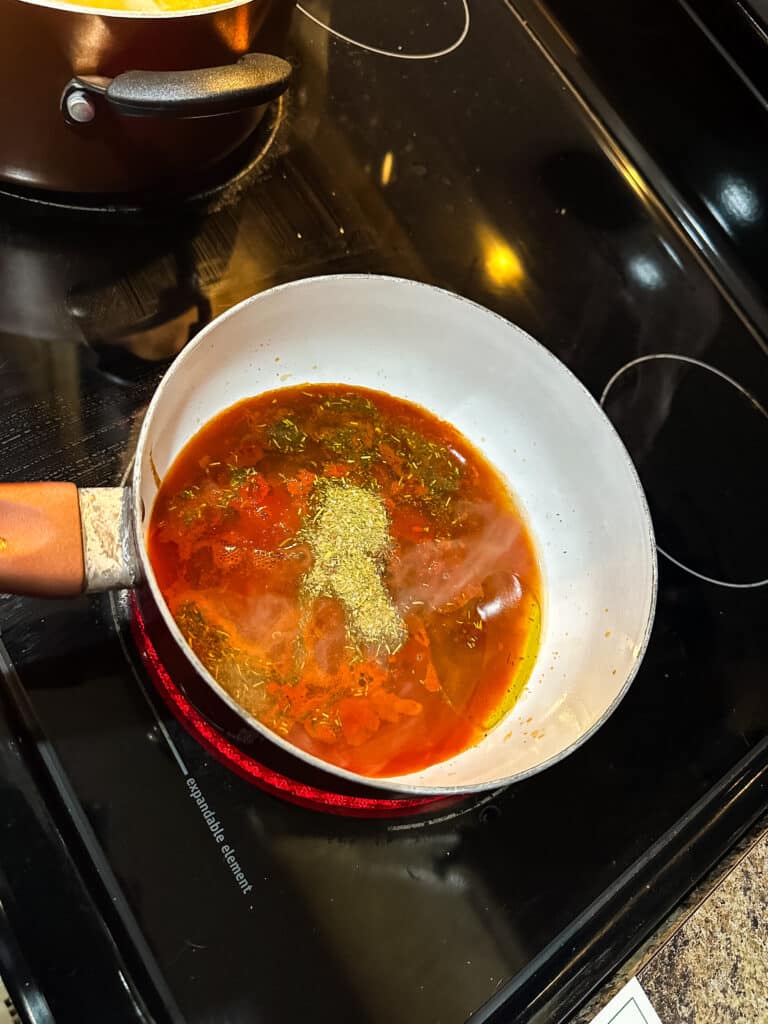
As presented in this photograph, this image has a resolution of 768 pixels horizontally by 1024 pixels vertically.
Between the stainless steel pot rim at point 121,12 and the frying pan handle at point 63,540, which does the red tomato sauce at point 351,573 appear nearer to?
the frying pan handle at point 63,540

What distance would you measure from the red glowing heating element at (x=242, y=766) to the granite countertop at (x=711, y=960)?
19cm

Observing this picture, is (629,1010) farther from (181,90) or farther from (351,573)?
(181,90)

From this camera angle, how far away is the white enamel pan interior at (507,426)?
0.59m

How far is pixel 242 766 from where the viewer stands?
23.5 inches

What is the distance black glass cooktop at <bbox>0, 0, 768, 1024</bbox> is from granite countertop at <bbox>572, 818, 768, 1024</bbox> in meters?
0.02

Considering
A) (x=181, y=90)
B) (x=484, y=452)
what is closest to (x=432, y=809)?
(x=484, y=452)

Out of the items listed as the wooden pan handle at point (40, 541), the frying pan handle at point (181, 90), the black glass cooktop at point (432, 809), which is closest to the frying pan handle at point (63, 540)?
the wooden pan handle at point (40, 541)

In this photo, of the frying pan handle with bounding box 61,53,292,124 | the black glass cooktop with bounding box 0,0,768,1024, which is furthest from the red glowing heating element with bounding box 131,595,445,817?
the frying pan handle with bounding box 61,53,292,124

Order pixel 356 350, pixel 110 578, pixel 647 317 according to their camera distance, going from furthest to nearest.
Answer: pixel 647 317 → pixel 356 350 → pixel 110 578

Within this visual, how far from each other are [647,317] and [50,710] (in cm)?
61

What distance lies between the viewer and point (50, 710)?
0.58m

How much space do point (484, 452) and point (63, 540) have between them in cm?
35

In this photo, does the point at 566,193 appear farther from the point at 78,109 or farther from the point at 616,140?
the point at 78,109

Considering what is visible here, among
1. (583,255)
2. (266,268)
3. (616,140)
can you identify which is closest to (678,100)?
(616,140)
